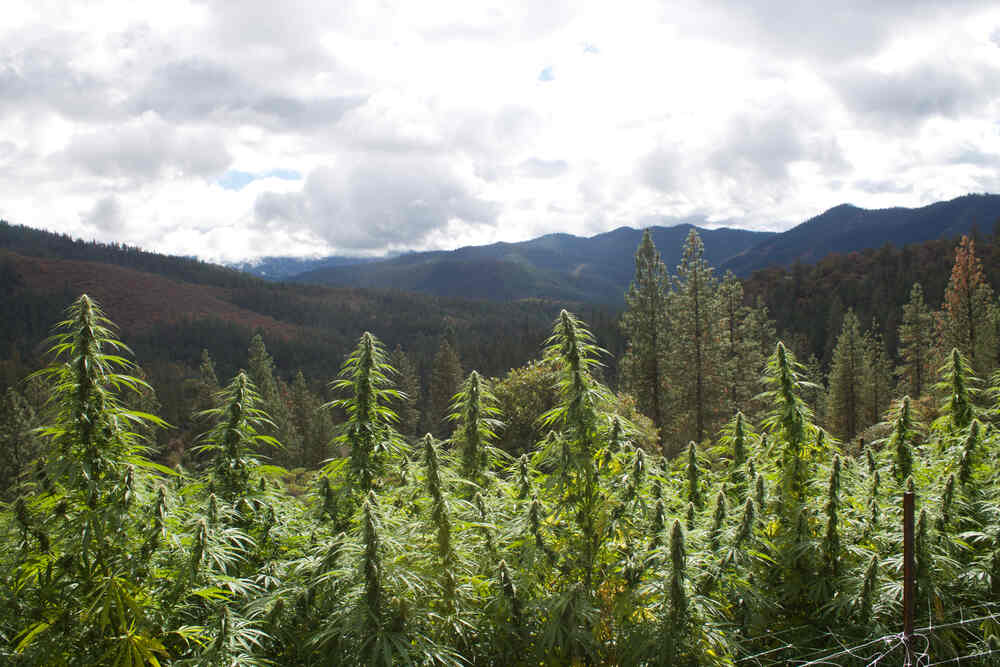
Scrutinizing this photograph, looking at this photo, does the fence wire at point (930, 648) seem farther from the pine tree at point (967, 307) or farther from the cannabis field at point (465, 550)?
the pine tree at point (967, 307)

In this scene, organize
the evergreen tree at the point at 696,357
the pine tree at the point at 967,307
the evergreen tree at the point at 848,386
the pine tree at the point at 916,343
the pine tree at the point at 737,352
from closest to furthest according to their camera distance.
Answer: the evergreen tree at the point at 696,357 < the pine tree at the point at 967,307 < the pine tree at the point at 737,352 < the pine tree at the point at 916,343 < the evergreen tree at the point at 848,386

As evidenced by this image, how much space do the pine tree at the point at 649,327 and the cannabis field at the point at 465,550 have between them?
87.3 ft

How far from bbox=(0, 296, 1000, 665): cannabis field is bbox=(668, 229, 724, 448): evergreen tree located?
79.9 feet

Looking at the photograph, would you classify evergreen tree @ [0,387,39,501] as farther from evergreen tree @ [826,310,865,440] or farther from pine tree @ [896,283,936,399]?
pine tree @ [896,283,936,399]

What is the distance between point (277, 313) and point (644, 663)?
209 meters

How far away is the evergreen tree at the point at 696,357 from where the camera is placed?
29.4 meters

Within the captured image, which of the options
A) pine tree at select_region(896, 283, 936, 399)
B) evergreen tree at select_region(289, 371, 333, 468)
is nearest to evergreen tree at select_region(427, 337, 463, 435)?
evergreen tree at select_region(289, 371, 333, 468)

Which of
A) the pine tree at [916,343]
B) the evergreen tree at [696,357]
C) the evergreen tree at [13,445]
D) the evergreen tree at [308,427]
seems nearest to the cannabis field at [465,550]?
the evergreen tree at [696,357]

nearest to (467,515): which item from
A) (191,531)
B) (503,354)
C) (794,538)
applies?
(191,531)

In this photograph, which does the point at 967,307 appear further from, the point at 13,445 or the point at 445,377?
the point at 13,445

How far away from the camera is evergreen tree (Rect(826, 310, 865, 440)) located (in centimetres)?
3894

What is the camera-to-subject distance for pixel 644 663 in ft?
12.9

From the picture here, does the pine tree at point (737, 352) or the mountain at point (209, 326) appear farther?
the mountain at point (209, 326)

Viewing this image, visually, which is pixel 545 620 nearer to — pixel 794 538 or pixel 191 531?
pixel 794 538
